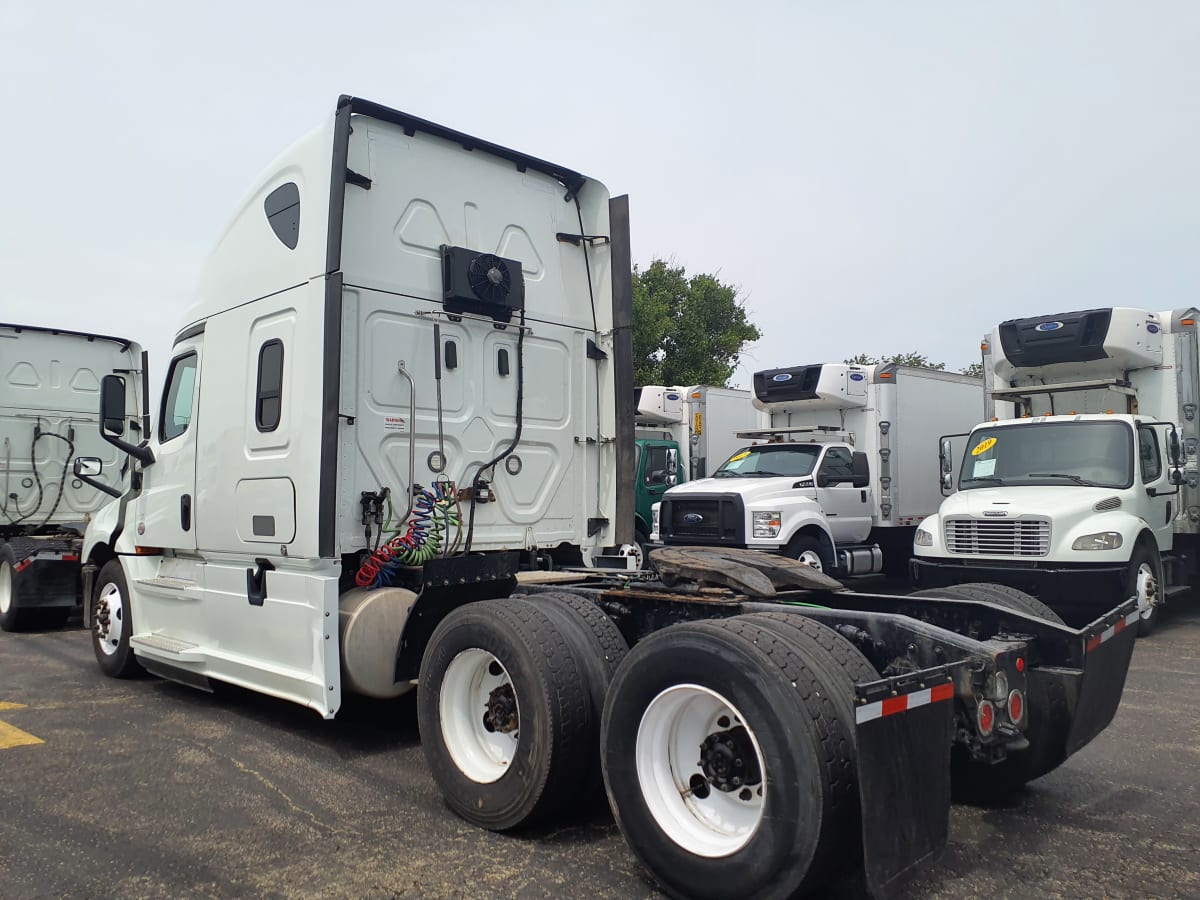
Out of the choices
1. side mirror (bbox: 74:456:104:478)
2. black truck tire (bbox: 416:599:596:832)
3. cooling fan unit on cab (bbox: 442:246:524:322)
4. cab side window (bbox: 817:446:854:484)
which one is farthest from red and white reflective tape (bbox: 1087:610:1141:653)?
cab side window (bbox: 817:446:854:484)

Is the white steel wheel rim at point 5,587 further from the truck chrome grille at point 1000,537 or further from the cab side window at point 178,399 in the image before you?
the truck chrome grille at point 1000,537

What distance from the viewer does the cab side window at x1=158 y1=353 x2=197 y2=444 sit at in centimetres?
657

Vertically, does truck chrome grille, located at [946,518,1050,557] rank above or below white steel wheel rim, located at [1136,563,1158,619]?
above

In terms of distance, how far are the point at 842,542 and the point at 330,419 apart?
975 cm

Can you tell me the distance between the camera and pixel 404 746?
553cm

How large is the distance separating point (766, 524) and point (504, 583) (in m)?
7.25

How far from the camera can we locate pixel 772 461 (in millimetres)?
13594

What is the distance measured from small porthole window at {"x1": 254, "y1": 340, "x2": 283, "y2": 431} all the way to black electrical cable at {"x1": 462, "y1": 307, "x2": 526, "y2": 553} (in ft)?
4.11

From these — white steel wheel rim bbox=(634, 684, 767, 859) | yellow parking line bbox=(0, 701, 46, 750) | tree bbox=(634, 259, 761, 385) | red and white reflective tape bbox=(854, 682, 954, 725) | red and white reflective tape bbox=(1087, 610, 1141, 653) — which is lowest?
yellow parking line bbox=(0, 701, 46, 750)

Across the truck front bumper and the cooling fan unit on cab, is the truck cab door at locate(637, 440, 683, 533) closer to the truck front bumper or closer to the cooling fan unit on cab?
the truck front bumper

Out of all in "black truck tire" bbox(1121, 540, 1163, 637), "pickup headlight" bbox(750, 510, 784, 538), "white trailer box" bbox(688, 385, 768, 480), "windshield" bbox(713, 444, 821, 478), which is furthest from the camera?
"white trailer box" bbox(688, 385, 768, 480)

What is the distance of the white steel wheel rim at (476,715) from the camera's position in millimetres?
4270

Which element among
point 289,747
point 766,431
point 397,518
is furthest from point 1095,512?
point 289,747

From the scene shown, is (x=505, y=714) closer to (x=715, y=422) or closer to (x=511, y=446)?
(x=511, y=446)
